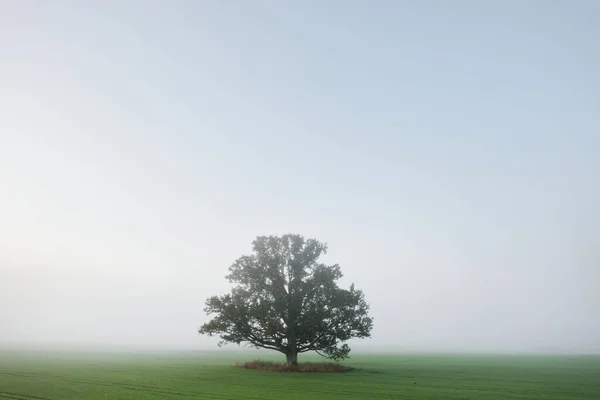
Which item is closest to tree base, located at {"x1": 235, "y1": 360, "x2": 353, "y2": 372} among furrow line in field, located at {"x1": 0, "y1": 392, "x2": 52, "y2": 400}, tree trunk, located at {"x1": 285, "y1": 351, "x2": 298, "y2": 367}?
tree trunk, located at {"x1": 285, "y1": 351, "x2": 298, "y2": 367}

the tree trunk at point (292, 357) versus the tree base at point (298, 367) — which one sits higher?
the tree trunk at point (292, 357)

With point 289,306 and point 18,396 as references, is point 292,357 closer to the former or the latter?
point 289,306

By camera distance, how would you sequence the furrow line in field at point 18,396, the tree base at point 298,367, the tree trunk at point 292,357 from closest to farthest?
the furrow line in field at point 18,396
the tree base at point 298,367
the tree trunk at point 292,357

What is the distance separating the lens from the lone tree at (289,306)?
4913 cm

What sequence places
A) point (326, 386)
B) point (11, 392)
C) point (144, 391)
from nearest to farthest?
point (11, 392) < point (144, 391) < point (326, 386)

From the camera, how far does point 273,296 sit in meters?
50.9

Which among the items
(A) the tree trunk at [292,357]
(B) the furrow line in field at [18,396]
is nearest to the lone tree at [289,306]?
(A) the tree trunk at [292,357]

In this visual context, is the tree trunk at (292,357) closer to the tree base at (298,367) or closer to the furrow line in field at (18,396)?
the tree base at (298,367)

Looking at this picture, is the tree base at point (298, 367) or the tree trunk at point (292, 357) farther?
the tree trunk at point (292, 357)

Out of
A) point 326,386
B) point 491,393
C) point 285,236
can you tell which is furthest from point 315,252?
point 491,393

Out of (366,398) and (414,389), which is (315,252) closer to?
(414,389)

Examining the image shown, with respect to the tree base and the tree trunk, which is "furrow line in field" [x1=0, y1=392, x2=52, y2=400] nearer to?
the tree base

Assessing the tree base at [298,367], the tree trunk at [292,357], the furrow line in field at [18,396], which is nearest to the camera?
the furrow line in field at [18,396]

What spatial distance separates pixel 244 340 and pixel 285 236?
43.5 feet
